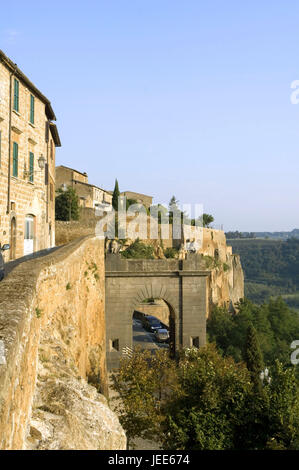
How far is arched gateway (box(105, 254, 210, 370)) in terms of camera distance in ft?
74.1

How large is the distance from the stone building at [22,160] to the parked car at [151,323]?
19371 millimetres

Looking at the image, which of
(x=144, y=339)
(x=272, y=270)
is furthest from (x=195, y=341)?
(x=272, y=270)

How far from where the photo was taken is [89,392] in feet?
16.9

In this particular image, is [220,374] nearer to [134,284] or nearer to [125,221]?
[134,284]

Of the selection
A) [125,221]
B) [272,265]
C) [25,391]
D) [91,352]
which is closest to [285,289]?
[272,265]

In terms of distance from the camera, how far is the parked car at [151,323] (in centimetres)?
3829

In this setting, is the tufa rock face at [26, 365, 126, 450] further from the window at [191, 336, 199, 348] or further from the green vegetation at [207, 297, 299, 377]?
the green vegetation at [207, 297, 299, 377]

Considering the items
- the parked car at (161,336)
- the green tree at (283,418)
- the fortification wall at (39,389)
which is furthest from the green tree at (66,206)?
the fortification wall at (39,389)

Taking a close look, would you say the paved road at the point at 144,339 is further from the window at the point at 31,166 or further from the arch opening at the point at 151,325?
the window at the point at 31,166

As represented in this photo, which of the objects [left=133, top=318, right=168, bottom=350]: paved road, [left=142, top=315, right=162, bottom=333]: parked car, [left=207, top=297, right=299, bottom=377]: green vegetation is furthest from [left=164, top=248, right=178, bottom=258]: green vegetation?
[left=133, top=318, right=168, bottom=350]: paved road

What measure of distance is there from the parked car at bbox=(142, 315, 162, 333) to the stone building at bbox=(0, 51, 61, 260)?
19.4 meters

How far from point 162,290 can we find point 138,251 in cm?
2085

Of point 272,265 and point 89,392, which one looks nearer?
point 89,392
